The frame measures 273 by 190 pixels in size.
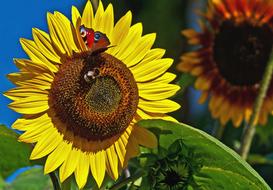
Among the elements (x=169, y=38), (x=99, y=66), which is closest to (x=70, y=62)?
(x=99, y=66)

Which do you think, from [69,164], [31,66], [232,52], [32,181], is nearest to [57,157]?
[69,164]

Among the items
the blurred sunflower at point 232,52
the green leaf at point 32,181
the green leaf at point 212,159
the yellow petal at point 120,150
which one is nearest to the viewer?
the green leaf at point 212,159

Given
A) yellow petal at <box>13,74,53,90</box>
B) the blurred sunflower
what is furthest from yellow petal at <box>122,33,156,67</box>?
the blurred sunflower

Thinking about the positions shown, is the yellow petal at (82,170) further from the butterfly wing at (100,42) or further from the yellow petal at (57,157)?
the butterfly wing at (100,42)

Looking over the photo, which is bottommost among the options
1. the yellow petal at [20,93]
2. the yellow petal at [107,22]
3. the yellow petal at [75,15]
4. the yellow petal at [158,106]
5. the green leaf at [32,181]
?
the green leaf at [32,181]

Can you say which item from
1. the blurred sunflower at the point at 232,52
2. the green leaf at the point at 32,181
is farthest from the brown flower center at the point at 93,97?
the blurred sunflower at the point at 232,52

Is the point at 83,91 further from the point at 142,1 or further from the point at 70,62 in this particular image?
the point at 142,1

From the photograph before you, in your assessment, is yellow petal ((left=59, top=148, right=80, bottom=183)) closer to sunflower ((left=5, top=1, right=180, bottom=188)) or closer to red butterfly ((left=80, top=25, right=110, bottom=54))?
sunflower ((left=5, top=1, right=180, bottom=188))

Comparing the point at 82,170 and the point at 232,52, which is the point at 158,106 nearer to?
the point at 82,170
